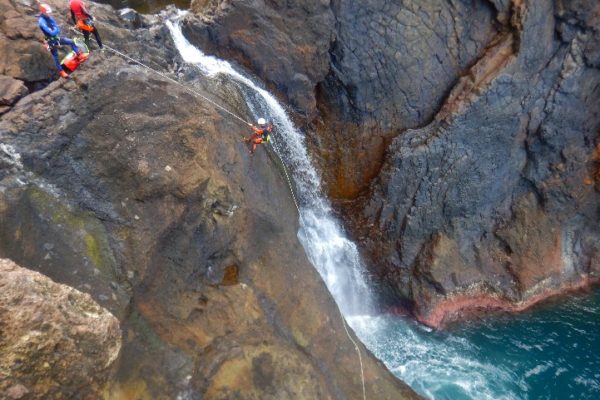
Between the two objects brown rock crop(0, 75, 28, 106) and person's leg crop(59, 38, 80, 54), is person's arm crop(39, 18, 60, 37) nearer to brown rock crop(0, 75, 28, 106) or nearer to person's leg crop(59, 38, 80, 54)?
person's leg crop(59, 38, 80, 54)

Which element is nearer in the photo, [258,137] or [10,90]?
[10,90]

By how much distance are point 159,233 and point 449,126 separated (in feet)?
37.7

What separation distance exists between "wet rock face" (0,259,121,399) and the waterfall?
8.79 m

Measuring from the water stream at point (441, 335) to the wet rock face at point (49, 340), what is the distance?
28.8 ft

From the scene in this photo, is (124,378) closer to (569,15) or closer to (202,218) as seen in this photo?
(202,218)

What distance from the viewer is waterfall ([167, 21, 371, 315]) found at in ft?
45.8

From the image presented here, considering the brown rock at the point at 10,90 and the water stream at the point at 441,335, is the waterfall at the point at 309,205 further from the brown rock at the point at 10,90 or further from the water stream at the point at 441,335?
the brown rock at the point at 10,90

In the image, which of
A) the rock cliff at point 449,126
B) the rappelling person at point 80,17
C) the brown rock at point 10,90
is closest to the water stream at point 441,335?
the rock cliff at point 449,126

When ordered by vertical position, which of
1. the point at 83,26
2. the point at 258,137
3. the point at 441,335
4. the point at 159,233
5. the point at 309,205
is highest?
the point at 83,26

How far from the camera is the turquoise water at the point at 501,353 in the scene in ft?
45.4

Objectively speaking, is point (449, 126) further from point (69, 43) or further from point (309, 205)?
point (69, 43)

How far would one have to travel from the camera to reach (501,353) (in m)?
15.0

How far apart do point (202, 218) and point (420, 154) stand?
9514 millimetres

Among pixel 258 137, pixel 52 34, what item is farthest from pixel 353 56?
pixel 52 34
